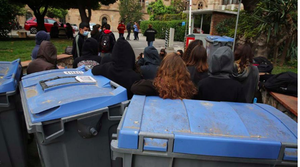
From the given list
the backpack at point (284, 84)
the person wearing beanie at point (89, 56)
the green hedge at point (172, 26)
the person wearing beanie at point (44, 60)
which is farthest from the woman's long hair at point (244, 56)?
the green hedge at point (172, 26)

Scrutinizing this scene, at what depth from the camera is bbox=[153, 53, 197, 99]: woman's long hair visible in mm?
2084

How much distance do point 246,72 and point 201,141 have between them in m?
2.07

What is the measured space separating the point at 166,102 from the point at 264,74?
3.40 metres

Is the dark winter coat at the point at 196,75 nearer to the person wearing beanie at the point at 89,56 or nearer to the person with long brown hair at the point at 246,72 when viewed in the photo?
the person with long brown hair at the point at 246,72

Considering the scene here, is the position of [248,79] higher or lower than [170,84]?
lower

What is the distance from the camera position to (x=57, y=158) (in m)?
1.99

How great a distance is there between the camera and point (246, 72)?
3.13 m

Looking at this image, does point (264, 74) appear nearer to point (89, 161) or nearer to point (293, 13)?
point (89, 161)

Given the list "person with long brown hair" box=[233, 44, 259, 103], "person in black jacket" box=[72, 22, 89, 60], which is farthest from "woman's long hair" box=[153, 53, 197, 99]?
"person in black jacket" box=[72, 22, 89, 60]

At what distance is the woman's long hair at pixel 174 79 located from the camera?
6.84 feet

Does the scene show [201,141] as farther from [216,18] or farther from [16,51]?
[216,18]

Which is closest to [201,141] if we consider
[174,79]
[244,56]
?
[174,79]

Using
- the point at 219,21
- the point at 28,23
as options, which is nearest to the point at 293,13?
the point at 219,21

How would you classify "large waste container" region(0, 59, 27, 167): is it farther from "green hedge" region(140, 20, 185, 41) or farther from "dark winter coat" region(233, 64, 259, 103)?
"green hedge" region(140, 20, 185, 41)
